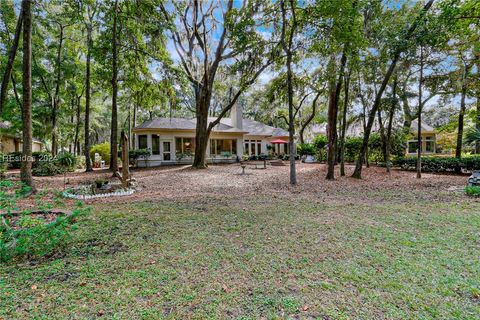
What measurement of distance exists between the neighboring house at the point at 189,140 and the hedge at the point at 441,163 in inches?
389

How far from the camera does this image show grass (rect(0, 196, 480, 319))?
2.21 meters

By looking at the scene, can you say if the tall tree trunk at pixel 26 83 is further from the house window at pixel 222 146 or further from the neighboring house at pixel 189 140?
the house window at pixel 222 146

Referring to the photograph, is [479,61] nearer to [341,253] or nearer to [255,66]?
[255,66]

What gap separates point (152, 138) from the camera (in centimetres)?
1950

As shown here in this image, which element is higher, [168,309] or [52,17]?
[52,17]

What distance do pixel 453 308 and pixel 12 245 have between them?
4821mm

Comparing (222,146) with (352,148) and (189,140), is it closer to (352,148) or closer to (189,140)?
(189,140)

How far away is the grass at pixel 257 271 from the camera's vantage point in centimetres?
221

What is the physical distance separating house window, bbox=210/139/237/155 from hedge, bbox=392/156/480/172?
13292 mm

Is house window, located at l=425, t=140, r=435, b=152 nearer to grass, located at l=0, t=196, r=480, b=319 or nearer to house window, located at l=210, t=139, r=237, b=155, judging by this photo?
house window, located at l=210, t=139, r=237, b=155

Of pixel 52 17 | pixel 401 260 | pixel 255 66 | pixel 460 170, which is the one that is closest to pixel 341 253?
pixel 401 260

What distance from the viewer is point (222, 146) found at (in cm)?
2314

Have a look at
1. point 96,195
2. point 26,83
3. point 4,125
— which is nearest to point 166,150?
point 4,125

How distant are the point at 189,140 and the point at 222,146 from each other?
10.9ft
